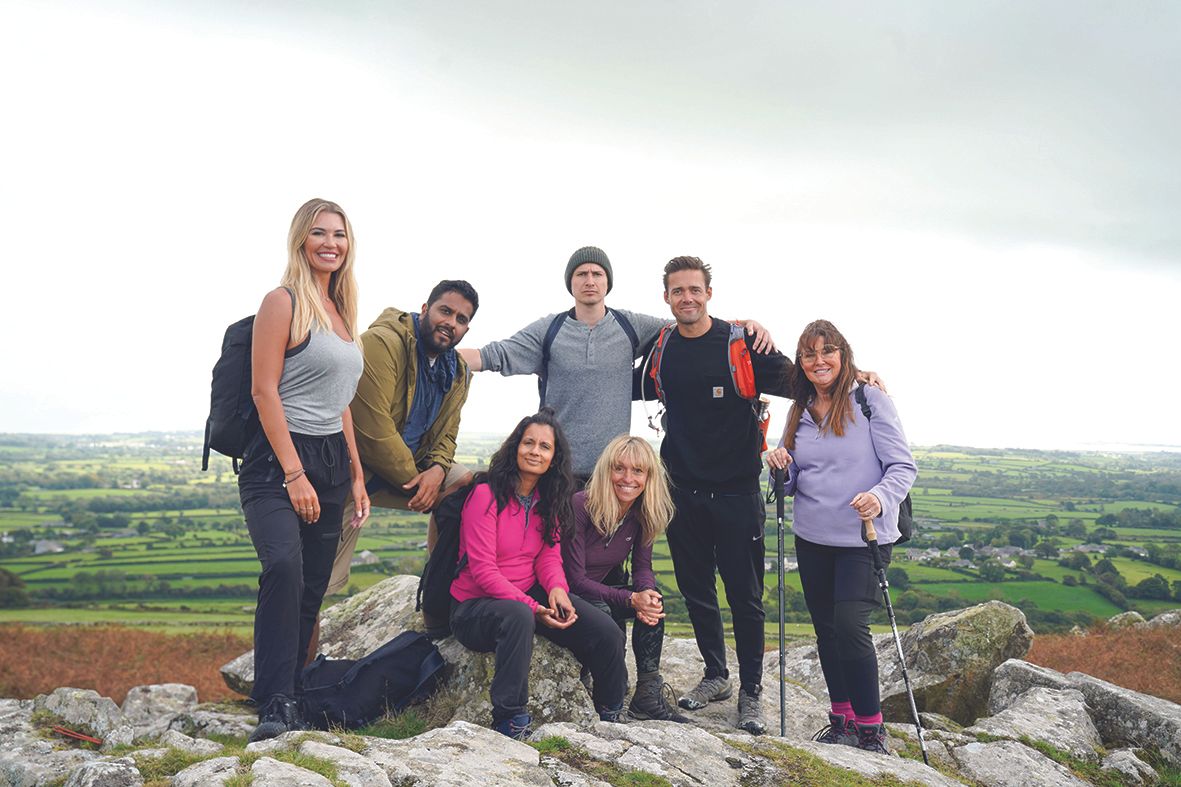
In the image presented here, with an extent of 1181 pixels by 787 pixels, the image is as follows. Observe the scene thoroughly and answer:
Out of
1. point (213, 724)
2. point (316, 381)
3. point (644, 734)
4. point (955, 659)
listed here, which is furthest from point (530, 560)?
point (955, 659)

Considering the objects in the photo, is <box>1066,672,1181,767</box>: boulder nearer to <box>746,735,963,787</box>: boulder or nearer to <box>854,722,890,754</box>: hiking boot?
<box>746,735,963,787</box>: boulder

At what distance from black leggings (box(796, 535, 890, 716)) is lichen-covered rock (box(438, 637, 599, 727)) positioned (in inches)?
88.3

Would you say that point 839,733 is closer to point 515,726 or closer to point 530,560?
point 515,726

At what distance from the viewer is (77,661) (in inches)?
811

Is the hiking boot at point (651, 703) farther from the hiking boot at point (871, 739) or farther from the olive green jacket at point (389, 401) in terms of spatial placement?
the olive green jacket at point (389, 401)

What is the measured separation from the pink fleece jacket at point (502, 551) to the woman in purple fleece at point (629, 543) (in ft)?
1.05

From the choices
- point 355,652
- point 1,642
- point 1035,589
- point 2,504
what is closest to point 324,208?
point 355,652

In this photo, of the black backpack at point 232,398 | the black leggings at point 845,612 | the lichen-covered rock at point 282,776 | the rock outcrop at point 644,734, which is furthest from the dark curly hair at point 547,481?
the lichen-covered rock at point 282,776

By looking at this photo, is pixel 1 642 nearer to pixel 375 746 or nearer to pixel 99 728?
pixel 99 728

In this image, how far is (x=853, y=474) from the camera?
6441 mm

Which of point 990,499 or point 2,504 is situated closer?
point 990,499

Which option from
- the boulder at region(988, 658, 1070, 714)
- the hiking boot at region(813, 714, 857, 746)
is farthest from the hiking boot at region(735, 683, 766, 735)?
the boulder at region(988, 658, 1070, 714)

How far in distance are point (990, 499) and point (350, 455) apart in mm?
85606

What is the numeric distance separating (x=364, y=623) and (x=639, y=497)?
15.1ft
